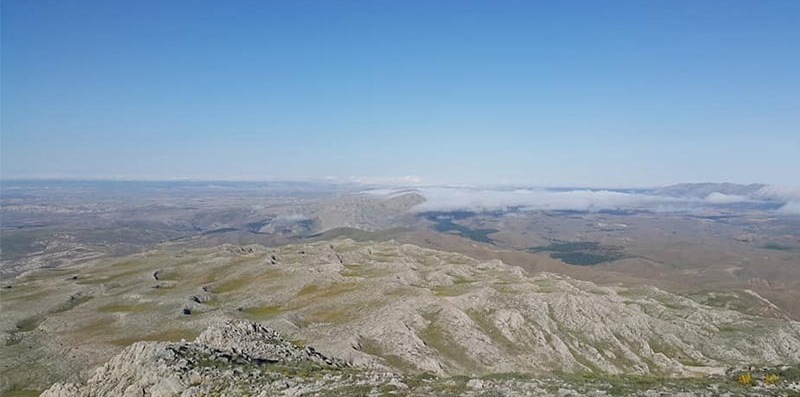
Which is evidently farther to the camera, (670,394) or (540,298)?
(540,298)

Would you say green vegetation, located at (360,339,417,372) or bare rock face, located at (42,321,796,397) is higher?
bare rock face, located at (42,321,796,397)

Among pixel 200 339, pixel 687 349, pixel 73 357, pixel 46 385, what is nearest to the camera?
pixel 200 339

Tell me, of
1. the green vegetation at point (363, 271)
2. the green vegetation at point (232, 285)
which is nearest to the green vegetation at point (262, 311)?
the green vegetation at point (232, 285)

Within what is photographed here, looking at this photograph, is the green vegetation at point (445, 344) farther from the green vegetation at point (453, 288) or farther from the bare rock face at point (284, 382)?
the bare rock face at point (284, 382)

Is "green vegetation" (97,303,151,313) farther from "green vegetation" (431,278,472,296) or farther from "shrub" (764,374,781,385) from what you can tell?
"shrub" (764,374,781,385)

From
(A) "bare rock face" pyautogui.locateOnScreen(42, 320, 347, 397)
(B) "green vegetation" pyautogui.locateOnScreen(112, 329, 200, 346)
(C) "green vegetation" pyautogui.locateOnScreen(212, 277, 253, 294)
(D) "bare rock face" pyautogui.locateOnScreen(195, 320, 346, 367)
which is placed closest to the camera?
(A) "bare rock face" pyautogui.locateOnScreen(42, 320, 347, 397)

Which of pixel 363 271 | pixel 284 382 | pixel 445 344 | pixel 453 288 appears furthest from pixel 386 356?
pixel 363 271

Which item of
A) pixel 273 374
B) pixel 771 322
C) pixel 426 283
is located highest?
pixel 273 374

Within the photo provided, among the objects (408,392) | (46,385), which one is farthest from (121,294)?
(408,392)

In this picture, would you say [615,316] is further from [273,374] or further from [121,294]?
[121,294]

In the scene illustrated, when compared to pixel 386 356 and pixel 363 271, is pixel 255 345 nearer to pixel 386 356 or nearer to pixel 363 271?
pixel 386 356

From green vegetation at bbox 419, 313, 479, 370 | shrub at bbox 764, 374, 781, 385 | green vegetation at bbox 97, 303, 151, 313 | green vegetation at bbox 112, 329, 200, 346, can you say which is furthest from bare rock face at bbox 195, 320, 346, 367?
green vegetation at bbox 97, 303, 151, 313
